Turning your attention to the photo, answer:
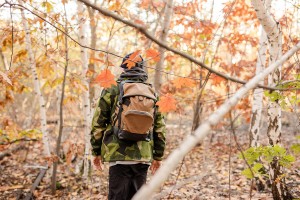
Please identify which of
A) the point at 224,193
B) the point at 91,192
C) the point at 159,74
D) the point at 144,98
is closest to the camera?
the point at 144,98

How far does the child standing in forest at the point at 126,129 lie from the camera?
269 cm

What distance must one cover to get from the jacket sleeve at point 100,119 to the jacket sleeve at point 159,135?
0.55 metres

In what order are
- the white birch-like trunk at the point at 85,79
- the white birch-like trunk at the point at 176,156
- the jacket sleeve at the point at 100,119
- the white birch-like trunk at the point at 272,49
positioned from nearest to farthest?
the white birch-like trunk at the point at 176,156, the jacket sleeve at the point at 100,119, the white birch-like trunk at the point at 272,49, the white birch-like trunk at the point at 85,79

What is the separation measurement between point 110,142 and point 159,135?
616 millimetres

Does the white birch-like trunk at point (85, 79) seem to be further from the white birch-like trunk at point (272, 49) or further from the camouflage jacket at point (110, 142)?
the white birch-like trunk at point (272, 49)

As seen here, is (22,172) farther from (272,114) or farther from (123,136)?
(272,114)

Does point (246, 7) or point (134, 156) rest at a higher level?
point (246, 7)

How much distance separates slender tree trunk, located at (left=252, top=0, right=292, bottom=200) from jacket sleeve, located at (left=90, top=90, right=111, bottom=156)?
73.8 inches

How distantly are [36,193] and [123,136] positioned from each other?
Result: 2.89 meters

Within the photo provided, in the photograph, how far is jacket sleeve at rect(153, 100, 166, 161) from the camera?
10.4ft

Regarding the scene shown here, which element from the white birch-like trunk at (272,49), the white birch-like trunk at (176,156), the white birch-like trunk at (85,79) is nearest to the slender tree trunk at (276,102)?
the white birch-like trunk at (272,49)

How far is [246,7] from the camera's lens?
664cm

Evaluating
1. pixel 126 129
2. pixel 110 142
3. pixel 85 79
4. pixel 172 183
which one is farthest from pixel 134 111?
pixel 172 183

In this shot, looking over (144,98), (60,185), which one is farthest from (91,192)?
(144,98)
